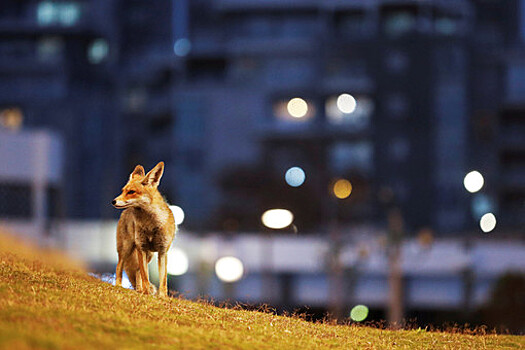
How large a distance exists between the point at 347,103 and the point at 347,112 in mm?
1321

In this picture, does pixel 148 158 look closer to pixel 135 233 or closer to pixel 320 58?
pixel 320 58

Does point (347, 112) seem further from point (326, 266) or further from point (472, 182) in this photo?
point (472, 182)

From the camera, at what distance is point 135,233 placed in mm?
17719

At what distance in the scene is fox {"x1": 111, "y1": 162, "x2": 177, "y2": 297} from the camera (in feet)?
56.6

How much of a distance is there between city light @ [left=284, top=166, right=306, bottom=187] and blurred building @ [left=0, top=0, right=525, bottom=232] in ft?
2.23

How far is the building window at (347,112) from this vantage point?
107 meters

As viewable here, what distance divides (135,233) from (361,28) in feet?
318

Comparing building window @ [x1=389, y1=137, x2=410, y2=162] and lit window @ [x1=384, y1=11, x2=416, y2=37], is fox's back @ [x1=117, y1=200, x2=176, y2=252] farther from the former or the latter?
lit window @ [x1=384, y1=11, x2=416, y2=37]

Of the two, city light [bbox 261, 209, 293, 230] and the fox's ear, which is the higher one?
the fox's ear

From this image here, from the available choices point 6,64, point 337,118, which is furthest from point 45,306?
point 6,64

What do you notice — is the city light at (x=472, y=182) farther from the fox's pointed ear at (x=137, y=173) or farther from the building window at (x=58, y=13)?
the building window at (x=58, y=13)

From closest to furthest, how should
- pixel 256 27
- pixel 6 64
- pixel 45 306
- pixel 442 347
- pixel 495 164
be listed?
pixel 45 306 → pixel 442 347 → pixel 495 164 → pixel 256 27 → pixel 6 64

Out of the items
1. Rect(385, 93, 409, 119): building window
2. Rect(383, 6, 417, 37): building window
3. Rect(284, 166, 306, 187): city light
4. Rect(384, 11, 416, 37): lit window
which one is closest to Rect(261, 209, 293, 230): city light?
Rect(284, 166, 306, 187): city light

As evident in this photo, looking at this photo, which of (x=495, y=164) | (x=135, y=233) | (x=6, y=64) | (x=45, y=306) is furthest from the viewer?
(x=6, y=64)
